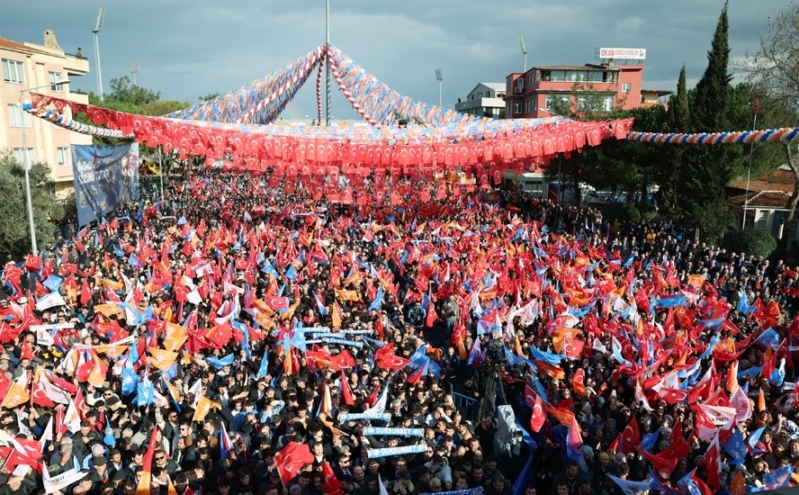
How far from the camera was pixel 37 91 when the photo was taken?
28.6 metres

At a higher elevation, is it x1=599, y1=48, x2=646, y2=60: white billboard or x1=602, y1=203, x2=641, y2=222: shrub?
x1=599, y1=48, x2=646, y2=60: white billboard

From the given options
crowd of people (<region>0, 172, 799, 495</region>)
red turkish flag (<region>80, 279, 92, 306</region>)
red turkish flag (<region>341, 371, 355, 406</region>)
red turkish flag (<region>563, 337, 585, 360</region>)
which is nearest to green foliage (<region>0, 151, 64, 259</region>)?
crowd of people (<region>0, 172, 799, 495</region>)

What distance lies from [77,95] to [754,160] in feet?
121

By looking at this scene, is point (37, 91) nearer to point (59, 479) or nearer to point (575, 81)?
point (59, 479)

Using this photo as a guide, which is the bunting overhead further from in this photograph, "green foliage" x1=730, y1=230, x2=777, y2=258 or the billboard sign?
"green foliage" x1=730, y1=230, x2=777, y2=258

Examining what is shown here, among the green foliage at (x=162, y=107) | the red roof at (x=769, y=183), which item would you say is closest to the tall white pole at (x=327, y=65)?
the red roof at (x=769, y=183)

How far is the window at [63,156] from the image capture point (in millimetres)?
31572

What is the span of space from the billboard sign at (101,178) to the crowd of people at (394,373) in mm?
3103

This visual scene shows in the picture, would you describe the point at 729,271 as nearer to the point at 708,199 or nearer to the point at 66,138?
the point at 708,199

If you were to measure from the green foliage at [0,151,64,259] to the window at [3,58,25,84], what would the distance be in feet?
24.7

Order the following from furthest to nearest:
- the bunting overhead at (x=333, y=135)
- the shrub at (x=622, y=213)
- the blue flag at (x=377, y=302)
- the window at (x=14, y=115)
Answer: the shrub at (x=622, y=213)
the window at (x=14, y=115)
the bunting overhead at (x=333, y=135)
the blue flag at (x=377, y=302)

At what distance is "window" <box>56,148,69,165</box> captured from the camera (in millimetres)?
31572

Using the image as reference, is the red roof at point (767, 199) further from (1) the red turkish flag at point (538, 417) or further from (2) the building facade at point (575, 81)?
(2) the building facade at point (575, 81)

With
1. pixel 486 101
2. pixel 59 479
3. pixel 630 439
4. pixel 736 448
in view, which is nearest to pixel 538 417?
pixel 630 439
